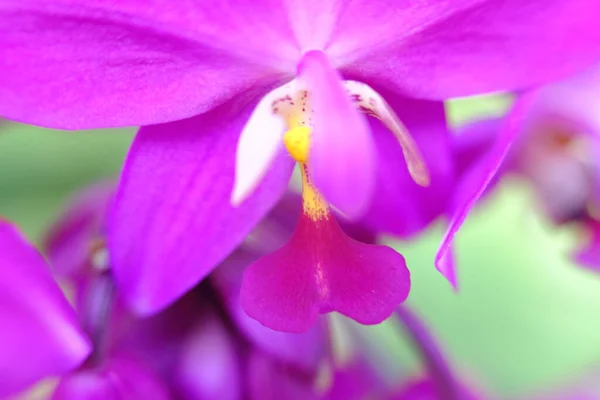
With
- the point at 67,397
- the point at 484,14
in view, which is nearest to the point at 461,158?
the point at 484,14

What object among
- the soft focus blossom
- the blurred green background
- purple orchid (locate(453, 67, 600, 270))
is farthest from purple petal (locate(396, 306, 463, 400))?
the blurred green background

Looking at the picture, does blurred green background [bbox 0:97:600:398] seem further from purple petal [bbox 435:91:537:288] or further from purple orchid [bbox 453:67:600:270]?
purple petal [bbox 435:91:537:288]

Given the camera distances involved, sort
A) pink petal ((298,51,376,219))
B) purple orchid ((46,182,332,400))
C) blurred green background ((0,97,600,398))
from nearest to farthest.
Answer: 1. pink petal ((298,51,376,219))
2. purple orchid ((46,182,332,400))
3. blurred green background ((0,97,600,398))

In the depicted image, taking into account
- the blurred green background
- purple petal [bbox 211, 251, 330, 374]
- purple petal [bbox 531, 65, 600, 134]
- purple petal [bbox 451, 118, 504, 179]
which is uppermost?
purple petal [bbox 531, 65, 600, 134]

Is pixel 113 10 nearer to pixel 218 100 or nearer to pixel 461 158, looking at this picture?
pixel 218 100

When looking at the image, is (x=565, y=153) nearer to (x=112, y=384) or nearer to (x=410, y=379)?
(x=410, y=379)

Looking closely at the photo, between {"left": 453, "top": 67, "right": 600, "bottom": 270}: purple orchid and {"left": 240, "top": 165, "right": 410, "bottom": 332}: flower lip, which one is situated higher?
{"left": 453, "top": 67, "right": 600, "bottom": 270}: purple orchid

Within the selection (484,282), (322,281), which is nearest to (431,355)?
(322,281)
